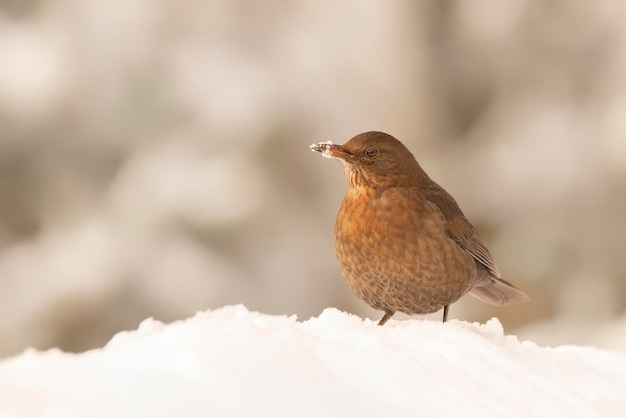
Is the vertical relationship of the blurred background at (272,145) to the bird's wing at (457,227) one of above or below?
above

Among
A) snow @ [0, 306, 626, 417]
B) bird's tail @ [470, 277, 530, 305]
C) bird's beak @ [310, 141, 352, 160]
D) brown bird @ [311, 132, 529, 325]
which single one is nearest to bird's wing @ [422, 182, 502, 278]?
brown bird @ [311, 132, 529, 325]

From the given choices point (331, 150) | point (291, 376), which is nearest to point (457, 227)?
point (331, 150)

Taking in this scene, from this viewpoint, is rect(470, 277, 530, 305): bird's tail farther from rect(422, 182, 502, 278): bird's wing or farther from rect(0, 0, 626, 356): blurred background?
rect(0, 0, 626, 356): blurred background

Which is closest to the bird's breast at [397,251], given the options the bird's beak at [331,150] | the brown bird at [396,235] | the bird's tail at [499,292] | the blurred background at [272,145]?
the brown bird at [396,235]

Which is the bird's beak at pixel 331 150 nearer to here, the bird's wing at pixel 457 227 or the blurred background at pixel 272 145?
the bird's wing at pixel 457 227

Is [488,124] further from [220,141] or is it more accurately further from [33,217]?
[33,217]
